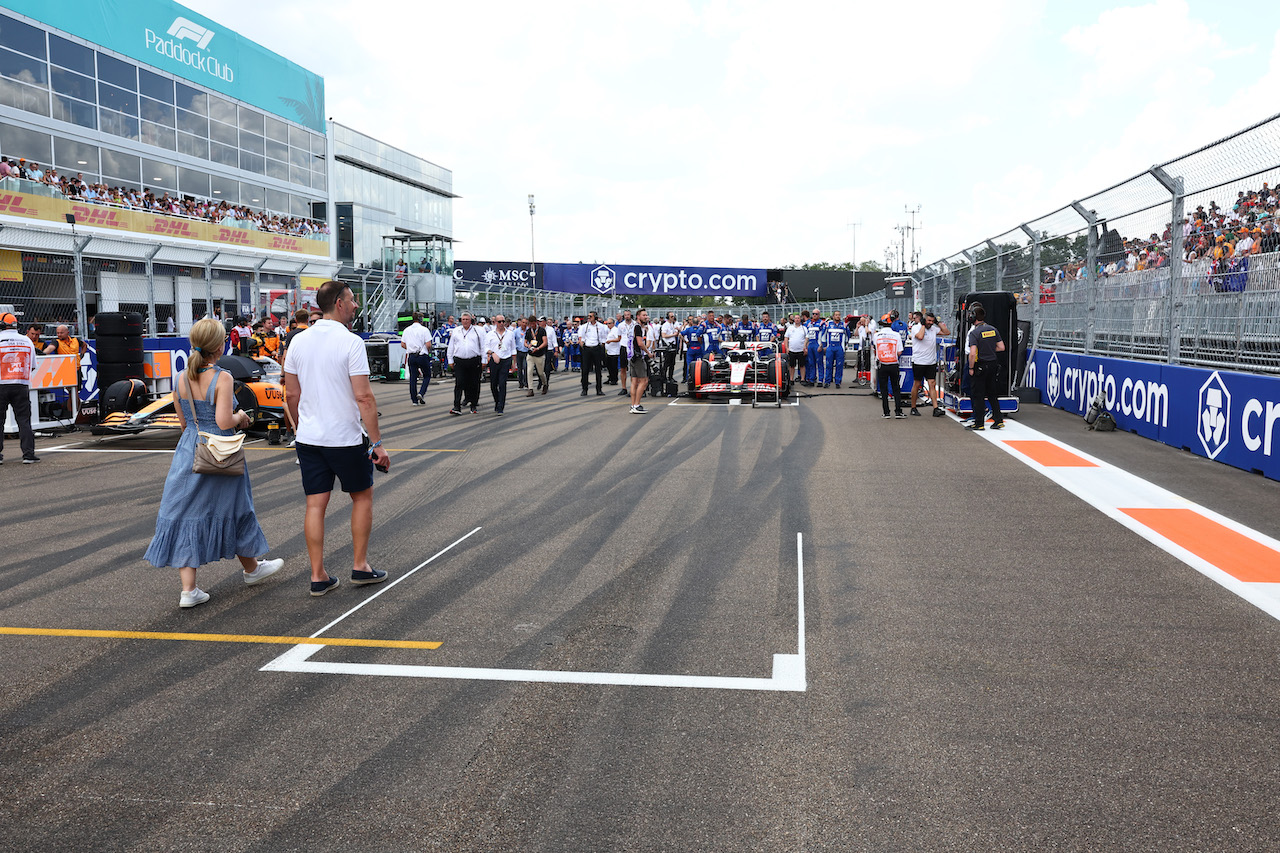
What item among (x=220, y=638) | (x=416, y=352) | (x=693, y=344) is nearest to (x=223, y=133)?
(x=693, y=344)

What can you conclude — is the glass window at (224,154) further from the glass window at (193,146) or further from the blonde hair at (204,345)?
the blonde hair at (204,345)

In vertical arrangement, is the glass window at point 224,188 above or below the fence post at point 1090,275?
above

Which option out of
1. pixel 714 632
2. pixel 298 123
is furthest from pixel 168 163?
pixel 714 632

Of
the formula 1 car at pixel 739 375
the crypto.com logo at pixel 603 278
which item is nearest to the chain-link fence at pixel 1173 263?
the formula 1 car at pixel 739 375

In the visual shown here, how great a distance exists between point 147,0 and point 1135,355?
106 feet

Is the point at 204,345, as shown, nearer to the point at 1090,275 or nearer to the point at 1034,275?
the point at 1090,275

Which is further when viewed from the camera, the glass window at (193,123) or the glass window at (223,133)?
the glass window at (223,133)

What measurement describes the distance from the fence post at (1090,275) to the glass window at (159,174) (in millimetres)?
28975

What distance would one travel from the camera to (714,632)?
4.60 m

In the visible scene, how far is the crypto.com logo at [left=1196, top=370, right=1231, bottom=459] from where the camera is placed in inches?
374

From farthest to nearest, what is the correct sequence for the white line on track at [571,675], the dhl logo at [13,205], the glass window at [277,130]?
the glass window at [277,130]
the dhl logo at [13,205]
the white line on track at [571,675]

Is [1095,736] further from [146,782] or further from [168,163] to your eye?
[168,163]

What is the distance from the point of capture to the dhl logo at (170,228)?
97.1 ft

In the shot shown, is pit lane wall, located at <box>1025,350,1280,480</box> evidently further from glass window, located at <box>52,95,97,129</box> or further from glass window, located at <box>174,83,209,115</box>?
A: glass window, located at <box>174,83,209,115</box>
